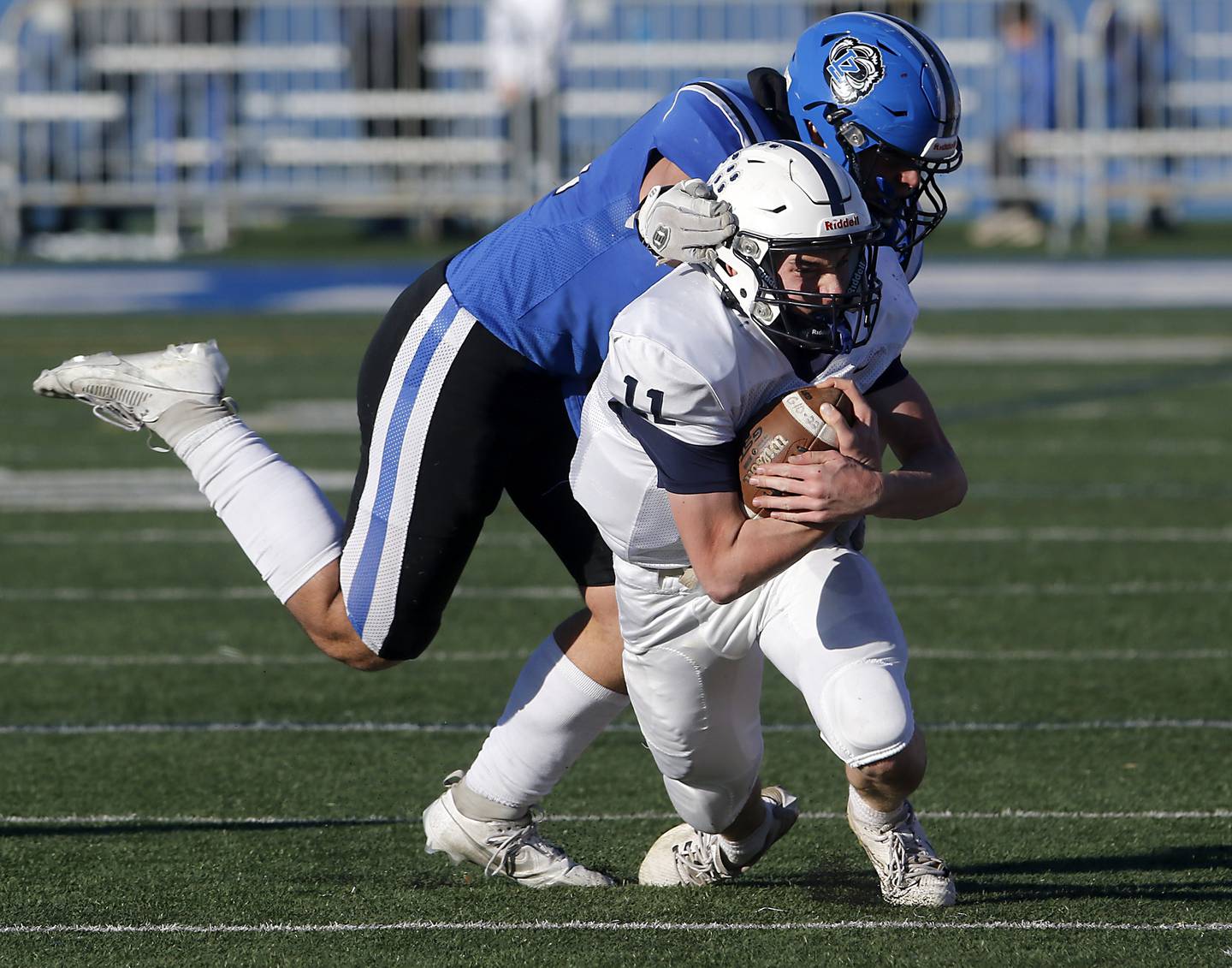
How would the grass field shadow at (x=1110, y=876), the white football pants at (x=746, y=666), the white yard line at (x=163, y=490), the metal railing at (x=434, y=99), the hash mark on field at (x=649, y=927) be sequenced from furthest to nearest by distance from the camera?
the metal railing at (x=434, y=99) < the white yard line at (x=163, y=490) < the grass field shadow at (x=1110, y=876) < the hash mark on field at (x=649, y=927) < the white football pants at (x=746, y=666)

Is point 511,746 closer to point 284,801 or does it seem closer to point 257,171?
point 284,801

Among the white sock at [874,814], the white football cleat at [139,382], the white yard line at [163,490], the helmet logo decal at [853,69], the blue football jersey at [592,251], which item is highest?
the helmet logo decal at [853,69]

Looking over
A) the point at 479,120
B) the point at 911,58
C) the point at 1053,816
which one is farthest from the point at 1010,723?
the point at 479,120

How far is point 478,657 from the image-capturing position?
5836mm

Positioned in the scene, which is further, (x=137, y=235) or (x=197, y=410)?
(x=137, y=235)

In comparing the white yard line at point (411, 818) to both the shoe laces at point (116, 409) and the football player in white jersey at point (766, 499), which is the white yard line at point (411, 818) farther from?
the shoe laces at point (116, 409)

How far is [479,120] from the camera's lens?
16438 mm

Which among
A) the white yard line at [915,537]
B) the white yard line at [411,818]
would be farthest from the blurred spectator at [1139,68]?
the white yard line at [411,818]

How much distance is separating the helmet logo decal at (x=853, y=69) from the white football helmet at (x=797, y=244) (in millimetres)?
419

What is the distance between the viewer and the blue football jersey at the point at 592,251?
3.85 m

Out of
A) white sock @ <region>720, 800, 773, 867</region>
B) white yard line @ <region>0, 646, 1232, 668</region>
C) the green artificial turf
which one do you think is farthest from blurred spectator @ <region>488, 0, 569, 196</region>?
white sock @ <region>720, 800, 773, 867</region>

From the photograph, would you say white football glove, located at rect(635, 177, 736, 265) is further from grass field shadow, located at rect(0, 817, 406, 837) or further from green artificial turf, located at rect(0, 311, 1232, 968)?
grass field shadow, located at rect(0, 817, 406, 837)

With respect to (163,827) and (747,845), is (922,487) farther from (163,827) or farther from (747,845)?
(163,827)

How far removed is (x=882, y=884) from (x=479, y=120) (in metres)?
13.3
